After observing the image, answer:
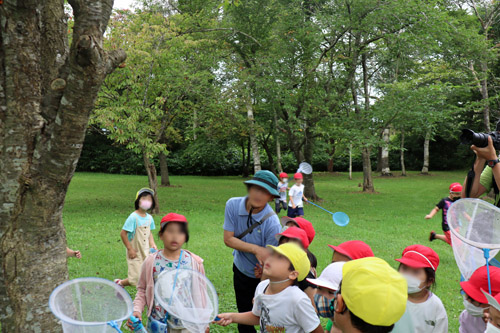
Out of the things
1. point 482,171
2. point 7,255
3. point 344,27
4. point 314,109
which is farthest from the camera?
point 314,109

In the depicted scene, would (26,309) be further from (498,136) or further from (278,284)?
(498,136)

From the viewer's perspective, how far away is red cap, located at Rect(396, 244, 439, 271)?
9.39ft

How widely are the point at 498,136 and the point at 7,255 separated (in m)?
4.08

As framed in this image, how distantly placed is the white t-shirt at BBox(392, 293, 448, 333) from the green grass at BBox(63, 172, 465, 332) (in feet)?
7.24

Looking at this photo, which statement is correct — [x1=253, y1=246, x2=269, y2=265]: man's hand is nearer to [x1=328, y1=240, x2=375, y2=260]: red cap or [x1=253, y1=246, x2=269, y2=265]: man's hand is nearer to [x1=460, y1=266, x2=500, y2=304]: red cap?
[x1=328, y1=240, x2=375, y2=260]: red cap

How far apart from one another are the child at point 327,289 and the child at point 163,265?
3.53 ft

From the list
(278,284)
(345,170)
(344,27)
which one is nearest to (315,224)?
(344,27)

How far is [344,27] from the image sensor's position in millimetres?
14203

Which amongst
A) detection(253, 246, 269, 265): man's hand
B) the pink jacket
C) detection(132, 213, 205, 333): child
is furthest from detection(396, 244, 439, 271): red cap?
the pink jacket

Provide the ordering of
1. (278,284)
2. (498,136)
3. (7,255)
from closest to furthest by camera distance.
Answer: (278,284), (7,255), (498,136)

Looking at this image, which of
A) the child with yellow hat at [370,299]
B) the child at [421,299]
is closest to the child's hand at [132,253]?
the child at [421,299]

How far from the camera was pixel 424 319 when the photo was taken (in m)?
2.69

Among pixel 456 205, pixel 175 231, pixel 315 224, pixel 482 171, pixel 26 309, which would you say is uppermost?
pixel 482 171

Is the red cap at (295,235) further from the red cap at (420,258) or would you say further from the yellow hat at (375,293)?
the yellow hat at (375,293)
